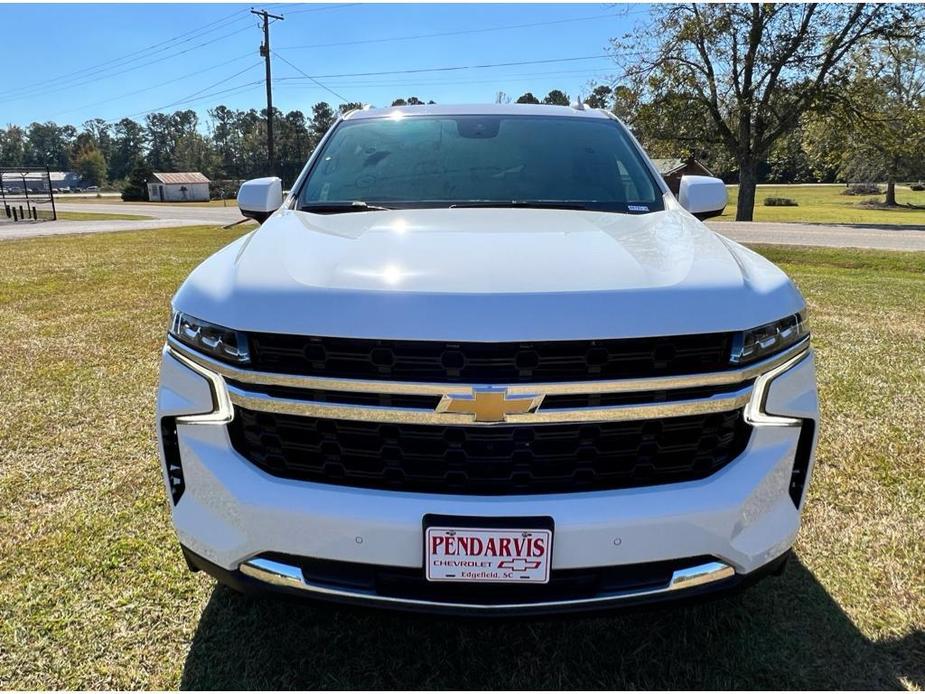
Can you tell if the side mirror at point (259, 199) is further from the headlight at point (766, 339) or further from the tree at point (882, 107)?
the tree at point (882, 107)

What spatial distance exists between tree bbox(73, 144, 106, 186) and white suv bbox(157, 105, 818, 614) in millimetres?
123132

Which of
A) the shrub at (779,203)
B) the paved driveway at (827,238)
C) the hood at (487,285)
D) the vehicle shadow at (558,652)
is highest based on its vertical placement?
the hood at (487,285)

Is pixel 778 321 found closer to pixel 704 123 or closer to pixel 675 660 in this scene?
pixel 675 660

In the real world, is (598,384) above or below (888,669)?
above

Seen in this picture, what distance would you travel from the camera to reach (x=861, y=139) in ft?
86.2

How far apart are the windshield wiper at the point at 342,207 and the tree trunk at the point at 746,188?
1097 inches

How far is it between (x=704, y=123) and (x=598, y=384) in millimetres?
29061

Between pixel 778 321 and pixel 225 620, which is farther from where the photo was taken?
pixel 225 620

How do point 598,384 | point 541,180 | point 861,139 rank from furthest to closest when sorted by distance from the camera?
point 861,139, point 541,180, point 598,384

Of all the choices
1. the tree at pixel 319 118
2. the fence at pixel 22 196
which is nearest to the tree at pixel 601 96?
the fence at pixel 22 196

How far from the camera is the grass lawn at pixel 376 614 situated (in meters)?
2.20

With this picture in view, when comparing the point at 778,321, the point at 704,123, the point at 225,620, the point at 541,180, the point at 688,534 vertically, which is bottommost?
the point at 225,620

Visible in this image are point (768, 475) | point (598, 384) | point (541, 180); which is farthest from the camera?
point (541, 180)

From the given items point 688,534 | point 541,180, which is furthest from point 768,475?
point 541,180
